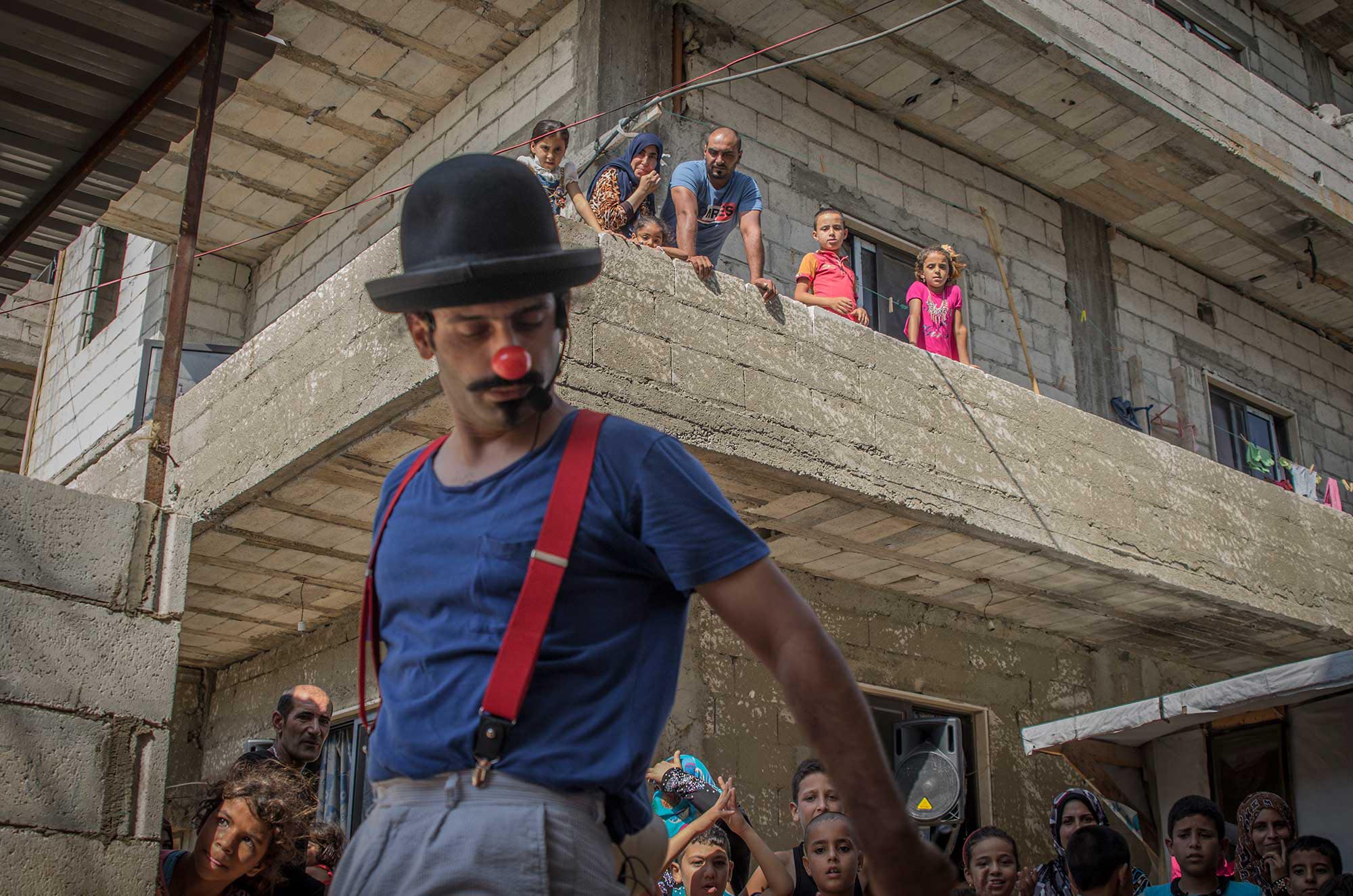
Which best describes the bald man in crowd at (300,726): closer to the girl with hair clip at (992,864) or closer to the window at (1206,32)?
the girl with hair clip at (992,864)

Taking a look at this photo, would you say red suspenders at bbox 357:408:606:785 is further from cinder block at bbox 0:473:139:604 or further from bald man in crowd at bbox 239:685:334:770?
bald man in crowd at bbox 239:685:334:770

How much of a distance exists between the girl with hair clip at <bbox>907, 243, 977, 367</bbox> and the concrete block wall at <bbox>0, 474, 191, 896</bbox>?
203 inches

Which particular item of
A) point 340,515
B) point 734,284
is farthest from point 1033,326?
point 340,515

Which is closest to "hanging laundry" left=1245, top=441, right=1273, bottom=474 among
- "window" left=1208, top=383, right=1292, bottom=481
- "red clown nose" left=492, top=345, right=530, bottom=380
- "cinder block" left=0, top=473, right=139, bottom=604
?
"window" left=1208, top=383, right=1292, bottom=481

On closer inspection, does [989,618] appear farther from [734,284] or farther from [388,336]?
[388,336]

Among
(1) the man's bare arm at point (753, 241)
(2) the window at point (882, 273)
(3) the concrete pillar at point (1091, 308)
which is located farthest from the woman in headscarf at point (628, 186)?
(3) the concrete pillar at point (1091, 308)

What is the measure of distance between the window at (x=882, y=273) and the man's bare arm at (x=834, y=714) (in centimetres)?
923

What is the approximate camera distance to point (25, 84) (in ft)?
20.7

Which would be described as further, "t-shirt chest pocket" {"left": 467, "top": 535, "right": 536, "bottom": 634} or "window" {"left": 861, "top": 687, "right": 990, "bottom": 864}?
"window" {"left": 861, "top": 687, "right": 990, "bottom": 864}

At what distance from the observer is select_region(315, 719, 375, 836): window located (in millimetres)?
9547

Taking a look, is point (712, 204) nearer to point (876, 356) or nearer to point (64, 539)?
point (876, 356)

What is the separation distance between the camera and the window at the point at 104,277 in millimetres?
13742

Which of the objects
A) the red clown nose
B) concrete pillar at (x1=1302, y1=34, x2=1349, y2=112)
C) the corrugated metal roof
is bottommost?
the red clown nose

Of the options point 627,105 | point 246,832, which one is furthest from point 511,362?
point 627,105
